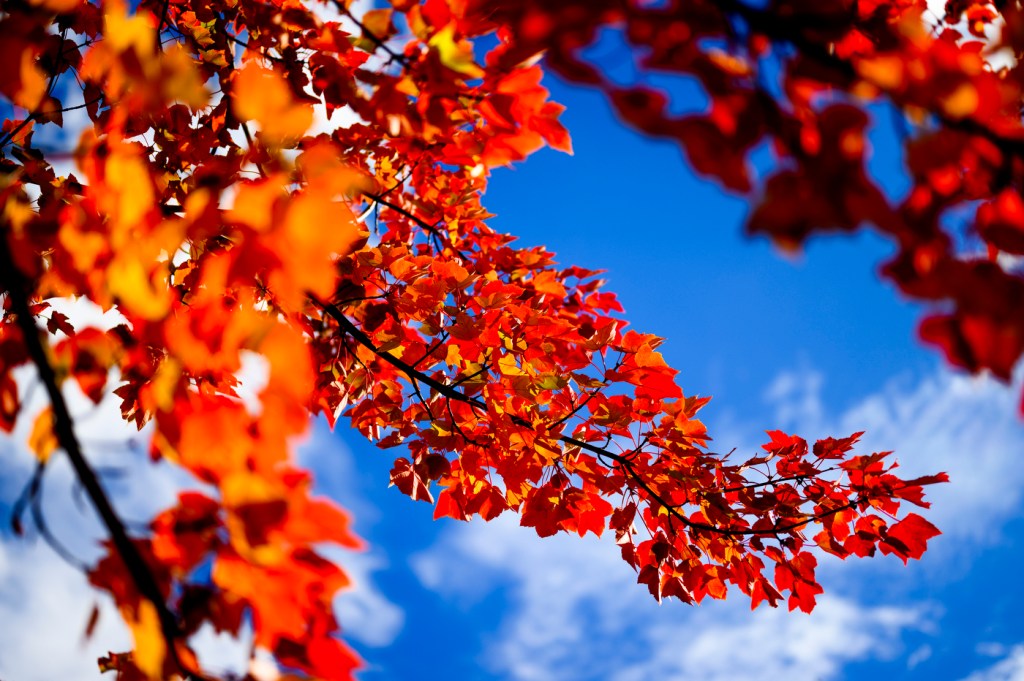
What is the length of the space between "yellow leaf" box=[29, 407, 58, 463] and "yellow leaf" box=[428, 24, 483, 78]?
1187 millimetres

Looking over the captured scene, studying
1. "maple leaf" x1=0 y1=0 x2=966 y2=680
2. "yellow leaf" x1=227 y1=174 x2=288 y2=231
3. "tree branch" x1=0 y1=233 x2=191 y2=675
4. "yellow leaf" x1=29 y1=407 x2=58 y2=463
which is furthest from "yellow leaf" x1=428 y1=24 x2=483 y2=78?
"yellow leaf" x1=29 y1=407 x2=58 y2=463

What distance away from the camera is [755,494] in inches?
111

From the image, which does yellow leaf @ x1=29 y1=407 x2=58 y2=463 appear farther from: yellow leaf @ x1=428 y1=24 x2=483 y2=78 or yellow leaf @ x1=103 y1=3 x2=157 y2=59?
yellow leaf @ x1=428 y1=24 x2=483 y2=78

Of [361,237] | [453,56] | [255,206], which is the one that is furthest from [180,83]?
[361,237]

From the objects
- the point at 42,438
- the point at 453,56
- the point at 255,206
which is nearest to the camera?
the point at 255,206

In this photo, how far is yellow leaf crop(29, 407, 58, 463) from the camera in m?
1.28

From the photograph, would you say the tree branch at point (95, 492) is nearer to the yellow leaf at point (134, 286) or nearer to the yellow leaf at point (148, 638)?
the yellow leaf at point (148, 638)

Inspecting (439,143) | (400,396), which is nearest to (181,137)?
(439,143)

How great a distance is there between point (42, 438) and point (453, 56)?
4.16 feet

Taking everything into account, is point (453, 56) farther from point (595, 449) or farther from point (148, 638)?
point (595, 449)

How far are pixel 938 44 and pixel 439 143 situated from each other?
6.33 ft

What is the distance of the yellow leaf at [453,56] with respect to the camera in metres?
1.43

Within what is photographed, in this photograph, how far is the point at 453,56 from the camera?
1.44 meters

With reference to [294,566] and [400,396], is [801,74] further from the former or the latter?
[400,396]
